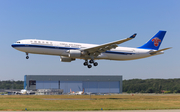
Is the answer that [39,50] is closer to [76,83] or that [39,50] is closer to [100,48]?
[100,48]

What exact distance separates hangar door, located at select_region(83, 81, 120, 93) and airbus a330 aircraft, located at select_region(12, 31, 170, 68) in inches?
2680

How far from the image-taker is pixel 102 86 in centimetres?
12156

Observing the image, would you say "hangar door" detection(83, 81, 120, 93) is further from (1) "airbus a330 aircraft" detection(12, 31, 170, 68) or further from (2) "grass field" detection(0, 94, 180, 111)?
(2) "grass field" detection(0, 94, 180, 111)

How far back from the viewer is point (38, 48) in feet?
146

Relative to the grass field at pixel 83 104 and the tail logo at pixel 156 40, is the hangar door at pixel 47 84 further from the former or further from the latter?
the tail logo at pixel 156 40

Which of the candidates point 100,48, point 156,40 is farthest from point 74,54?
point 156,40

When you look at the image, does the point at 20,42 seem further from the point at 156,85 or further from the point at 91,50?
the point at 156,85

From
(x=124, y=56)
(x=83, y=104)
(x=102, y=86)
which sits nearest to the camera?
(x=83, y=104)

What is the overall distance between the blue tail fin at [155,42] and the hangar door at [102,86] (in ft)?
219

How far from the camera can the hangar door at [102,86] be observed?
120469 mm

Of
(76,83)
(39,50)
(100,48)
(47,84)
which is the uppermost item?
(100,48)

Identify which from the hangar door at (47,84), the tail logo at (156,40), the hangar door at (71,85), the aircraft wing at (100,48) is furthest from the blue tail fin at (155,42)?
the hangar door at (47,84)

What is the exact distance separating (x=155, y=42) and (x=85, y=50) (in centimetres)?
1858

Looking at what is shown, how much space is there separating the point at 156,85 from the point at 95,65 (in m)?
83.8
